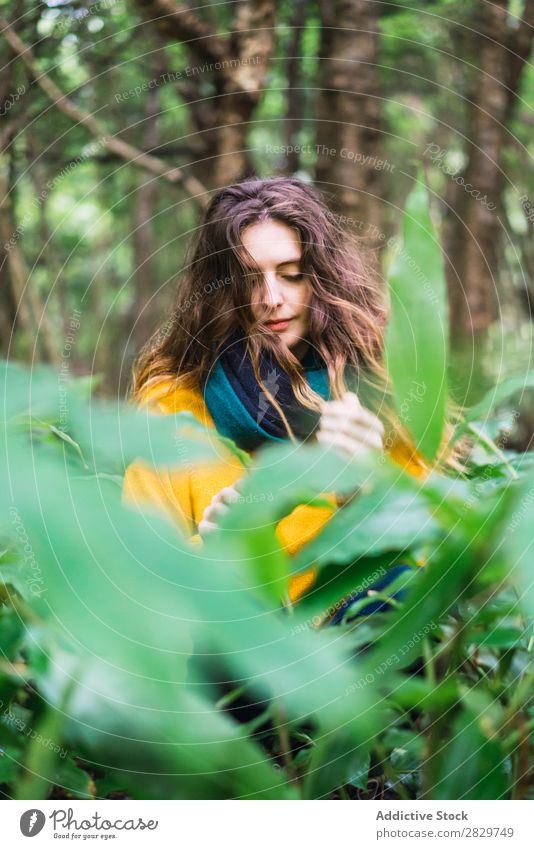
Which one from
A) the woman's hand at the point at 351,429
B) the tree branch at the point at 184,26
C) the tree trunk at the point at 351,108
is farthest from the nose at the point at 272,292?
the tree branch at the point at 184,26

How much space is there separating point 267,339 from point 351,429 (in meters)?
0.16

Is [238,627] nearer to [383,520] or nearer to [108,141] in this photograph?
[383,520]

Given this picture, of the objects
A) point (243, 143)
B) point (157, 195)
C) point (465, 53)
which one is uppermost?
point (157, 195)

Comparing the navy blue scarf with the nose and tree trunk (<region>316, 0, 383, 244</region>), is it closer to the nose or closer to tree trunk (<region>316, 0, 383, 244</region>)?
the nose

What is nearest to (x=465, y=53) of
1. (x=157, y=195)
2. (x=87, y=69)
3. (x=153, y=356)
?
(x=87, y=69)

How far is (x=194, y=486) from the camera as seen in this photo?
54cm

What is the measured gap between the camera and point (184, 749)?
179mm

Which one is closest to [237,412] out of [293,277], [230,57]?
[293,277]
